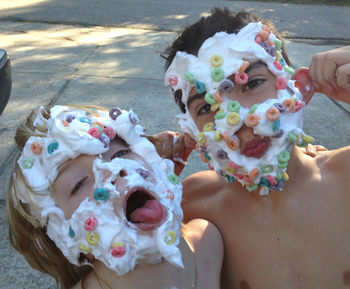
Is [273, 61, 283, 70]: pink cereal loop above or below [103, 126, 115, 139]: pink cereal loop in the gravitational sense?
above

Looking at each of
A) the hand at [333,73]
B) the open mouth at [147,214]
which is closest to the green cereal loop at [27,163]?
the open mouth at [147,214]

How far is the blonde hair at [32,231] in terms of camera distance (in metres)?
1.51

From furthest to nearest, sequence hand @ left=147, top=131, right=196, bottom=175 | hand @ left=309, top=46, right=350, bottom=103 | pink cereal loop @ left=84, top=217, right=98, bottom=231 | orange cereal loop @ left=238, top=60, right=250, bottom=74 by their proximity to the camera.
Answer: hand @ left=147, top=131, right=196, bottom=175
hand @ left=309, top=46, right=350, bottom=103
orange cereal loop @ left=238, top=60, right=250, bottom=74
pink cereal loop @ left=84, top=217, right=98, bottom=231

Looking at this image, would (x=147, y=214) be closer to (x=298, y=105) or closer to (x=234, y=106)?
(x=234, y=106)

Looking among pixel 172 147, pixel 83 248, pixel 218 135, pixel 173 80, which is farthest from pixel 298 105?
pixel 83 248

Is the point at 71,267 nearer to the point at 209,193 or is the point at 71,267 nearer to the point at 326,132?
the point at 209,193

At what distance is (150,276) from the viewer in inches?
58.1

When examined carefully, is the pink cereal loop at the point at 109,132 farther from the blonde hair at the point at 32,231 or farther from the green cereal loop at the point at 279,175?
the green cereal loop at the point at 279,175

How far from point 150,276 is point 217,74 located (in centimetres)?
94

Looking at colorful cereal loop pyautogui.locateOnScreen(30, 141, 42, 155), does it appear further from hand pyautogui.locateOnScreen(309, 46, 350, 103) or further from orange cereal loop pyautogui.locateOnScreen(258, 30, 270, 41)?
hand pyautogui.locateOnScreen(309, 46, 350, 103)

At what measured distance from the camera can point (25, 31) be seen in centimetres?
639

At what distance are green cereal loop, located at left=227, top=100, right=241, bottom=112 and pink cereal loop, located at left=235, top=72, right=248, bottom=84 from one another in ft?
0.30

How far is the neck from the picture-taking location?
147 centimetres

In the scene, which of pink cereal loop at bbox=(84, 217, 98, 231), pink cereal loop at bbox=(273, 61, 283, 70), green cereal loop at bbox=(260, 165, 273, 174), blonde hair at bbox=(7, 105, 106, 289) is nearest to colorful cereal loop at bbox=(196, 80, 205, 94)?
pink cereal loop at bbox=(273, 61, 283, 70)
